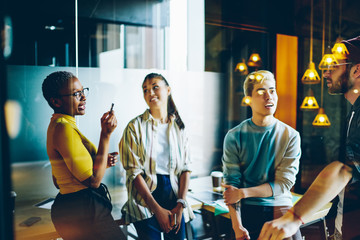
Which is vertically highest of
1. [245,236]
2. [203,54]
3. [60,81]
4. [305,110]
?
[203,54]

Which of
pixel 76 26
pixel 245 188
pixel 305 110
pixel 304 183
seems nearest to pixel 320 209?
pixel 304 183

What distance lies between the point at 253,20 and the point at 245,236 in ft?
4.57

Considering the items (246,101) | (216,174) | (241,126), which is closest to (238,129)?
(241,126)

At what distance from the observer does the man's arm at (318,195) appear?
4.85 feet

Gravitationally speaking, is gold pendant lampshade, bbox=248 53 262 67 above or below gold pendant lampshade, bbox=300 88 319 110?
above

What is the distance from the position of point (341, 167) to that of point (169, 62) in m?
1.11

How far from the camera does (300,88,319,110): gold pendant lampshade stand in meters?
1.68

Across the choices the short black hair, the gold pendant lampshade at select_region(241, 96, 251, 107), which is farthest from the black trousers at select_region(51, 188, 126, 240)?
the gold pendant lampshade at select_region(241, 96, 251, 107)

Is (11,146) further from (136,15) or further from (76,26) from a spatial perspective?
(136,15)

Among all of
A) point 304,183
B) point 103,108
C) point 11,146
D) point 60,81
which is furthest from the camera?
point 304,183

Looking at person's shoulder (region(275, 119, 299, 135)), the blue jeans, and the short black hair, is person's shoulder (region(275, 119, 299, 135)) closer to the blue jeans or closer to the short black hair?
the blue jeans

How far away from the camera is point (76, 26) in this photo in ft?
4.84

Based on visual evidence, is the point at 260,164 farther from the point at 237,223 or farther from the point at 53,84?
the point at 53,84

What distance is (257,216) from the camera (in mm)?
1644
